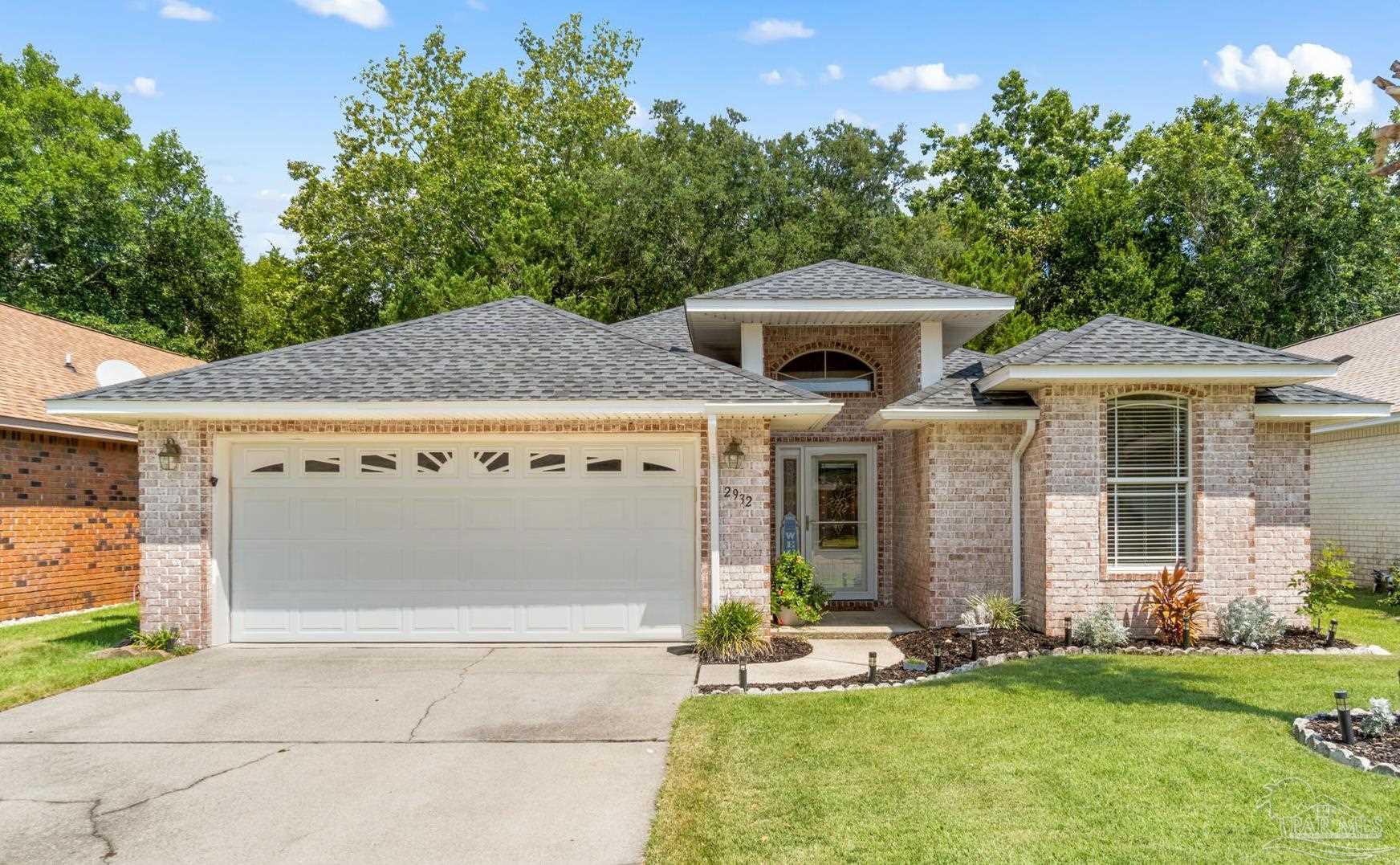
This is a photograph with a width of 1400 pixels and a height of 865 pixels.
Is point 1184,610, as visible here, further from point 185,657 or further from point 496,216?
point 496,216

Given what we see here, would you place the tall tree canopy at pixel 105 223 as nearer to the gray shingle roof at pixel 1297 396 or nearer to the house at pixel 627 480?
the house at pixel 627 480

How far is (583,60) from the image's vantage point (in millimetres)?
34594

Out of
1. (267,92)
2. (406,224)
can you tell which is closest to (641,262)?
(406,224)

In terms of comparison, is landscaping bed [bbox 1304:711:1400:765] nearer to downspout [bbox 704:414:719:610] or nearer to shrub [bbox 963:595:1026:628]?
shrub [bbox 963:595:1026:628]

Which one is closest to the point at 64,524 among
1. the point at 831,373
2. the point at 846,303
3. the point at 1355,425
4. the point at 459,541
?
the point at 459,541

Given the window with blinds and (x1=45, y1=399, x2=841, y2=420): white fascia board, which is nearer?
(x1=45, y1=399, x2=841, y2=420): white fascia board

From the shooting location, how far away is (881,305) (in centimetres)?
1095

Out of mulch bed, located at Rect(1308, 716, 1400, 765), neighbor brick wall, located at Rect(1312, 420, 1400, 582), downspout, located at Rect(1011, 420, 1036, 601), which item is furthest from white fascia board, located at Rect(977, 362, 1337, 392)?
neighbor brick wall, located at Rect(1312, 420, 1400, 582)

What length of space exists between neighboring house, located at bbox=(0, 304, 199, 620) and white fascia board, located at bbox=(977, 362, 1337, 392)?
11.4 meters

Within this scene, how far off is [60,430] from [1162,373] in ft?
45.7

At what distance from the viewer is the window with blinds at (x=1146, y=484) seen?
10.0 m

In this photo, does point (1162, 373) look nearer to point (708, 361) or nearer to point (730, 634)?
point (708, 361)

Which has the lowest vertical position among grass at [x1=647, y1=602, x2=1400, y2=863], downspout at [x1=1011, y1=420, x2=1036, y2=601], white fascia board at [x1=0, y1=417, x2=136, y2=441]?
grass at [x1=647, y1=602, x2=1400, y2=863]

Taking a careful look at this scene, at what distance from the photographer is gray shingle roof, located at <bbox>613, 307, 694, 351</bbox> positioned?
1458 cm
